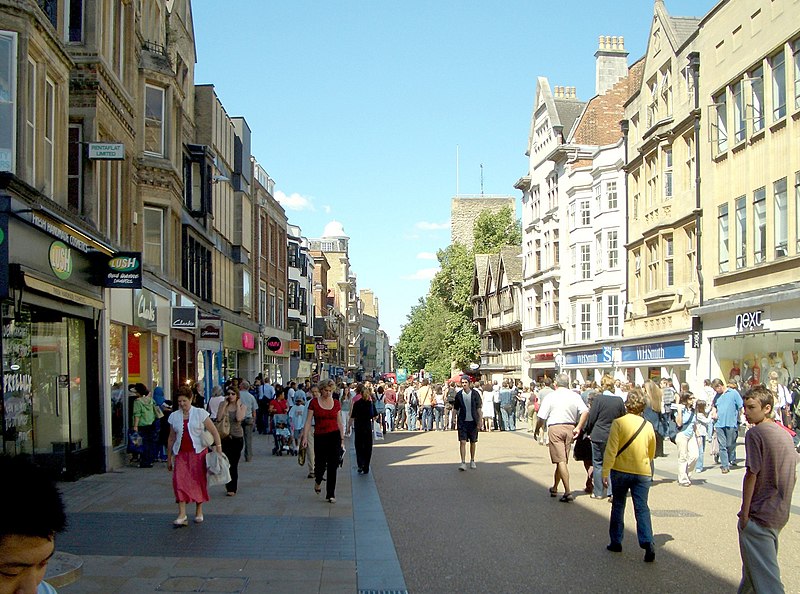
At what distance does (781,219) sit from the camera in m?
22.5

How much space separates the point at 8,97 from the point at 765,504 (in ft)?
35.4

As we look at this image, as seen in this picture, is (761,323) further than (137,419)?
Yes

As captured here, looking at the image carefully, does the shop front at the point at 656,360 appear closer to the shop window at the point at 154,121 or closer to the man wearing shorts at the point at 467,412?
the man wearing shorts at the point at 467,412

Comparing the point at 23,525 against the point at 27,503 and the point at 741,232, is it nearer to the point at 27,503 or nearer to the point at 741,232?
the point at 27,503

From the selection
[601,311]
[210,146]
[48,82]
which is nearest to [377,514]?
[48,82]

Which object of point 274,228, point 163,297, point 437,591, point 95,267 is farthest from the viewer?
point 274,228

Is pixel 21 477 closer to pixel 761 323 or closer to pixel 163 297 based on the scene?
pixel 163 297

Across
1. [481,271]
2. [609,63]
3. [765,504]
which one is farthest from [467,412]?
[481,271]

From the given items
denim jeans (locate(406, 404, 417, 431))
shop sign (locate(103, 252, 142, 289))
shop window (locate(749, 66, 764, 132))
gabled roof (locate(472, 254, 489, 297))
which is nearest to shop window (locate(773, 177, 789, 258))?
shop window (locate(749, 66, 764, 132))

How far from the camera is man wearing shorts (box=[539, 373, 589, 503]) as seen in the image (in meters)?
13.3

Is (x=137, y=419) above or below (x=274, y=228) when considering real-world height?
below

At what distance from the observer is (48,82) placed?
14438mm

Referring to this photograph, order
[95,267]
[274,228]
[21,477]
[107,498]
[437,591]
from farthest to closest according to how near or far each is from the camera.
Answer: [274,228] → [95,267] → [107,498] → [437,591] → [21,477]

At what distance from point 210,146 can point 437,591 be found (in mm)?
26232
